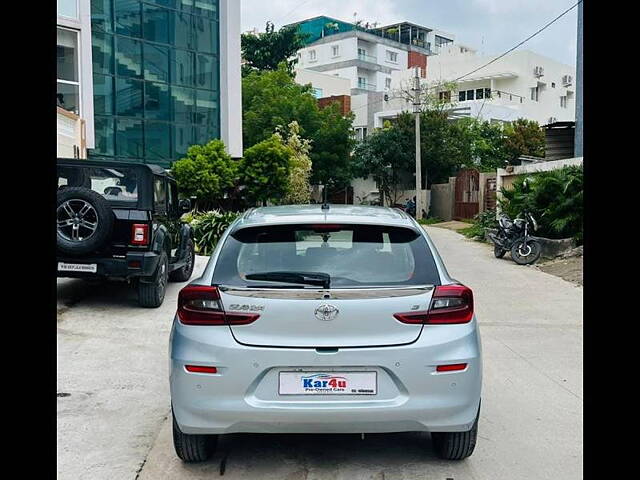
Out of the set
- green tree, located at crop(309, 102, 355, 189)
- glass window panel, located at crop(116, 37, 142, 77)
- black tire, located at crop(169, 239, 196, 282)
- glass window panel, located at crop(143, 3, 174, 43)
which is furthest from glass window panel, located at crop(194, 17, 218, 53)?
black tire, located at crop(169, 239, 196, 282)

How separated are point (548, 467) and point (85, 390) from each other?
3830mm

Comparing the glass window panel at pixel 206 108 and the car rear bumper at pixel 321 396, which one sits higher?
the glass window panel at pixel 206 108

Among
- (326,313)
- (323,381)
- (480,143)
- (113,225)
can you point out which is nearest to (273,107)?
(480,143)

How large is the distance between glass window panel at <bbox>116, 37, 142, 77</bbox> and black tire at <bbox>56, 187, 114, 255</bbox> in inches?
619

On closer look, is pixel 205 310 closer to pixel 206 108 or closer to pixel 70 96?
pixel 70 96

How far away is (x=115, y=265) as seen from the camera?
28.4ft

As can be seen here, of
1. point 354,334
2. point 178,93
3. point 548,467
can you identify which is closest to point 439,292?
point 354,334

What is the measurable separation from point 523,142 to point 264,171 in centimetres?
2367

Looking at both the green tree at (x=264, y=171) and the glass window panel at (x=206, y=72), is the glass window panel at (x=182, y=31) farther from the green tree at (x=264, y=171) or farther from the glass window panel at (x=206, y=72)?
the green tree at (x=264, y=171)

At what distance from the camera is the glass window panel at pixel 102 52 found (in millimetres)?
21953

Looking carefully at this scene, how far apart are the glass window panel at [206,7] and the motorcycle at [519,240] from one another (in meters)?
14.5

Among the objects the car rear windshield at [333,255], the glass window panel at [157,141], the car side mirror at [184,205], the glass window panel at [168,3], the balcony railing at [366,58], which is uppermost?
the balcony railing at [366,58]

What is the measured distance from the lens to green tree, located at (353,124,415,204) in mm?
37469

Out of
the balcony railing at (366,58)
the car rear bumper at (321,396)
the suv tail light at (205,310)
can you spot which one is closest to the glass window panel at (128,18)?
the suv tail light at (205,310)
